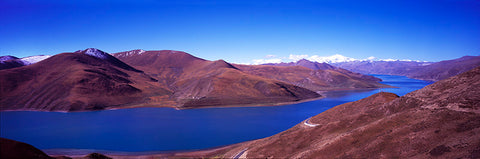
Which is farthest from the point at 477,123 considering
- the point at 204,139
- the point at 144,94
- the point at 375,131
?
the point at 144,94

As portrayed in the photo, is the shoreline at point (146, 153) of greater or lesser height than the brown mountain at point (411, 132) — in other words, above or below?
below

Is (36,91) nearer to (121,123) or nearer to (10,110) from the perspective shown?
(10,110)

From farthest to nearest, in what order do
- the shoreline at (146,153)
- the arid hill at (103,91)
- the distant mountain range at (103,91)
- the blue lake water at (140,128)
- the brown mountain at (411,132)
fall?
1. the distant mountain range at (103,91)
2. the arid hill at (103,91)
3. the blue lake water at (140,128)
4. the shoreline at (146,153)
5. the brown mountain at (411,132)

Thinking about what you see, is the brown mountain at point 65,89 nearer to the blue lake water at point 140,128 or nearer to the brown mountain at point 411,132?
the blue lake water at point 140,128

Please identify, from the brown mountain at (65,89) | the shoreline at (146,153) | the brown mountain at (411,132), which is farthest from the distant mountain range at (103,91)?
the brown mountain at (411,132)

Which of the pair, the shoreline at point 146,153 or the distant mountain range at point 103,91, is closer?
the shoreline at point 146,153

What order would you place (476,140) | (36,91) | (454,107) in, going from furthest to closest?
(36,91)
(454,107)
(476,140)

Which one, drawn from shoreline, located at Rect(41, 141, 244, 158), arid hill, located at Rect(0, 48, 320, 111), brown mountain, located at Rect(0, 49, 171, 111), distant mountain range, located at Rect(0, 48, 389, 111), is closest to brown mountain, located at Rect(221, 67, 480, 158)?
shoreline, located at Rect(41, 141, 244, 158)

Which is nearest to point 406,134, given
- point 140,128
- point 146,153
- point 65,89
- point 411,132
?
point 411,132
